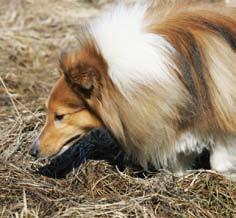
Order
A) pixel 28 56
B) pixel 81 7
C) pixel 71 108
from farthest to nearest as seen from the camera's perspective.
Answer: pixel 81 7, pixel 28 56, pixel 71 108

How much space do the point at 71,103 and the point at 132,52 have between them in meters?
0.62

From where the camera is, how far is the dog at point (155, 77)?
156 inches

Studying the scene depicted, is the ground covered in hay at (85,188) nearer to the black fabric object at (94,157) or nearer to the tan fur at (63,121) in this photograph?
the black fabric object at (94,157)

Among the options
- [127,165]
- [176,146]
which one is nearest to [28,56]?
[127,165]

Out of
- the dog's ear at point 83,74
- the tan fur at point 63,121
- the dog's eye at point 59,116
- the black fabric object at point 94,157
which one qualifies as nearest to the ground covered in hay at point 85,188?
the black fabric object at point 94,157

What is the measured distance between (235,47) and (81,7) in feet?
16.0

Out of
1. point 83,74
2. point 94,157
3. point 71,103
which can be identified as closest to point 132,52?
point 83,74

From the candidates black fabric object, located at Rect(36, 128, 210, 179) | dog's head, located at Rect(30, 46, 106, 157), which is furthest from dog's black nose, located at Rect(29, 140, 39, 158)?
black fabric object, located at Rect(36, 128, 210, 179)

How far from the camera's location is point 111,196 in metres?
4.49

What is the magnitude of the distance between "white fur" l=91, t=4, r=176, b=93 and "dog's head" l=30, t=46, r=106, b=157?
0.11 metres

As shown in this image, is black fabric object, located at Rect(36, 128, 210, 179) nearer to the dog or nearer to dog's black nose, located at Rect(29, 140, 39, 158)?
dog's black nose, located at Rect(29, 140, 39, 158)

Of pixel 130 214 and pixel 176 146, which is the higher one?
pixel 176 146

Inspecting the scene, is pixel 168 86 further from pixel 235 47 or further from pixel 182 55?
pixel 235 47

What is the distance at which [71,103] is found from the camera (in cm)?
429
